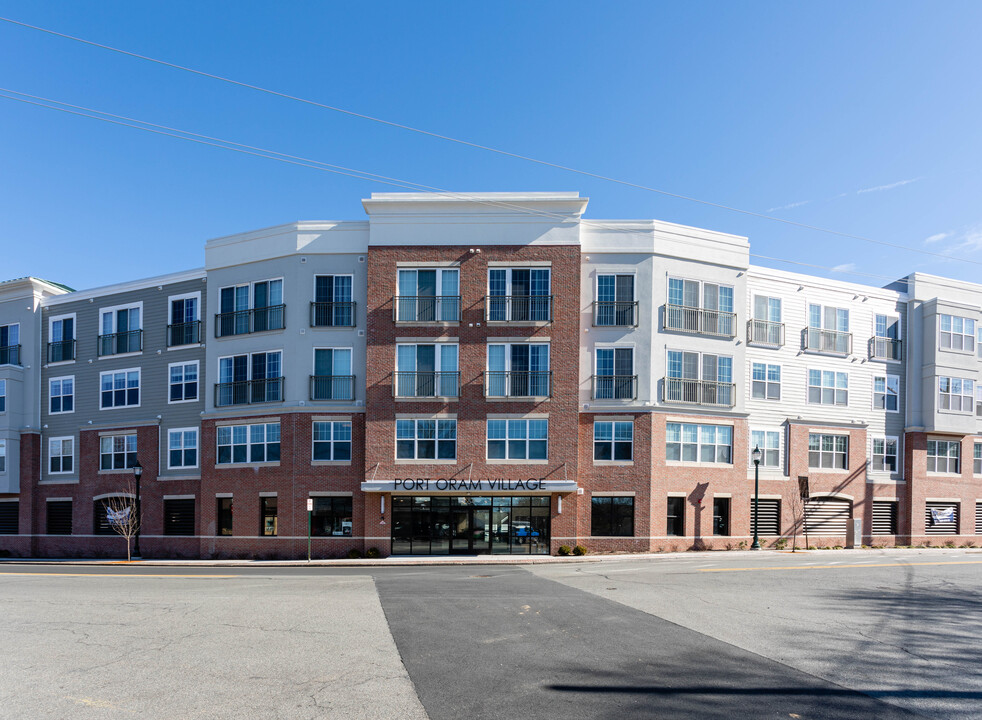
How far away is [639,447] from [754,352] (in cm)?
859

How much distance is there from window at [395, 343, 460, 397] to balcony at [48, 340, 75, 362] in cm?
1968

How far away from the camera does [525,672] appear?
10.1m

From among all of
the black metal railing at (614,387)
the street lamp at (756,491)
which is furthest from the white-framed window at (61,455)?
the street lamp at (756,491)

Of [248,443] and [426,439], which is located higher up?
[426,439]

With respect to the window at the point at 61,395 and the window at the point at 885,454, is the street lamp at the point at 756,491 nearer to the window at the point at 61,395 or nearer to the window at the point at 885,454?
the window at the point at 885,454

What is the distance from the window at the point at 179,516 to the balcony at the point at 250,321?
27.7ft

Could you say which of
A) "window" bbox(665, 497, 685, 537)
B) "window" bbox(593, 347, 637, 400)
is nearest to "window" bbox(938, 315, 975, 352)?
"window" bbox(665, 497, 685, 537)

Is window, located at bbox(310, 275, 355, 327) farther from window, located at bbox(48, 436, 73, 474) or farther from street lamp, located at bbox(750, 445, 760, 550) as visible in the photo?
street lamp, located at bbox(750, 445, 760, 550)

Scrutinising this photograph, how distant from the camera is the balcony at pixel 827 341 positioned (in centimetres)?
3544

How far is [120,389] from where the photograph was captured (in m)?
35.7

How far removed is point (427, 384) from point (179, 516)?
1433cm

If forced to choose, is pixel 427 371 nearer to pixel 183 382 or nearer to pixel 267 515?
pixel 267 515

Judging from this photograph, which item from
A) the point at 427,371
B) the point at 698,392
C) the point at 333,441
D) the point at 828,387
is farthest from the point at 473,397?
the point at 828,387

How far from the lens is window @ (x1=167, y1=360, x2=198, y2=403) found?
33.9 metres
